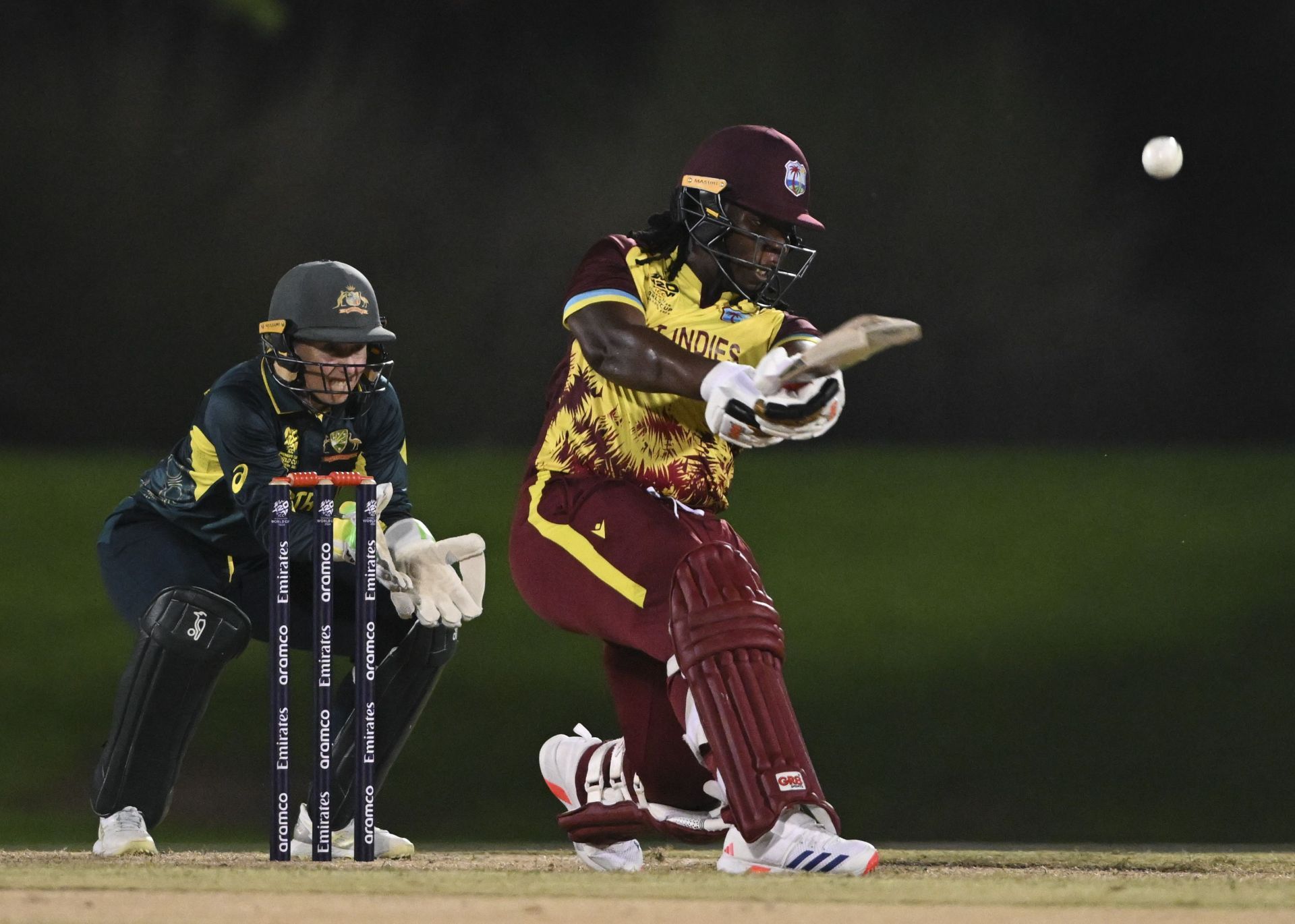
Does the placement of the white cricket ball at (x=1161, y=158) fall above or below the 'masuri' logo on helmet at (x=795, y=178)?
above

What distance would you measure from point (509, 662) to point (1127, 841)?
1.83 metres

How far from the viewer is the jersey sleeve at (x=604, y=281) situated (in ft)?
8.46

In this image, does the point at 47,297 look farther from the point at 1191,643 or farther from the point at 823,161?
the point at 1191,643

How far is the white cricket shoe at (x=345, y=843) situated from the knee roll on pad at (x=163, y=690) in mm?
228

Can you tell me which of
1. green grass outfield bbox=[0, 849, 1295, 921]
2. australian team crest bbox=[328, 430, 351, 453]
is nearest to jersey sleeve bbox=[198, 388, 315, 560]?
australian team crest bbox=[328, 430, 351, 453]

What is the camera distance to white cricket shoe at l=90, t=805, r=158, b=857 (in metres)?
2.88

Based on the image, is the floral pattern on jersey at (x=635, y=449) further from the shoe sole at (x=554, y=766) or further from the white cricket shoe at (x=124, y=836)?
the white cricket shoe at (x=124, y=836)

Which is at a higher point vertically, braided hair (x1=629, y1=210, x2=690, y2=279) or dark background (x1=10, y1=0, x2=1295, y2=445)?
dark background (x1=10, y1=0, x2=1295, y2=445)

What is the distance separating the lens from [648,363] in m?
2.45

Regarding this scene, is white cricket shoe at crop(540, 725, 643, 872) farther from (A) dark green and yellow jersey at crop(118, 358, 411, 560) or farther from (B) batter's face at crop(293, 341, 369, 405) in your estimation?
(B) batter's face at crop(293, 341, 369, 405)

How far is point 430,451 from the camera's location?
6.44 m

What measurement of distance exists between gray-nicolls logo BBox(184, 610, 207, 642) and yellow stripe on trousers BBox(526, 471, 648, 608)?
0.58 m

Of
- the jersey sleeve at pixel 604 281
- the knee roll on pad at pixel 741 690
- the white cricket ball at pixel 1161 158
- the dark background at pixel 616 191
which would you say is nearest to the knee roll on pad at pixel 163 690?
the jersey sleeve at pixel 604 281

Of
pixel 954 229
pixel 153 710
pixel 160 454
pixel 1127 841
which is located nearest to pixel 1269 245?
pixel 954 229
